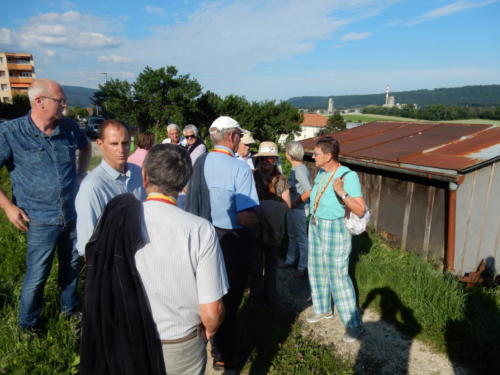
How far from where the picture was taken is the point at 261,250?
12.8ft

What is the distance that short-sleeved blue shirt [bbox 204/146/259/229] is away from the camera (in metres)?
2.75

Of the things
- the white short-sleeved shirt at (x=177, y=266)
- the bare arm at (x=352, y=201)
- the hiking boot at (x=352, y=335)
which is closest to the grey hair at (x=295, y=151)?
the bare arm at (x=352, y=201)

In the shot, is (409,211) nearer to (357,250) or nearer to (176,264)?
(357,250)

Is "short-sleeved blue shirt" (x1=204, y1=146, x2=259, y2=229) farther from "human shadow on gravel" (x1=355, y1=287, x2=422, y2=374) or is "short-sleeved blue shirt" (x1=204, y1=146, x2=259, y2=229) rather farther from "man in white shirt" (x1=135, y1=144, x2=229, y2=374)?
"human shadow on gravel" (x1=355, y1=287, x2=422, y2=374)

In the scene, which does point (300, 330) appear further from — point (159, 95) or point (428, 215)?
point (159, 95)

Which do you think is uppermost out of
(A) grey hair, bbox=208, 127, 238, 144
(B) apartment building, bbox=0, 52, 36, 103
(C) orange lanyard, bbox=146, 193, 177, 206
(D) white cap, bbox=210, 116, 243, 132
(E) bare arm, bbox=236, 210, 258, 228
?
(B) apartment building, bbox=0, 52, 36, 103

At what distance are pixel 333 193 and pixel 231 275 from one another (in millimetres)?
1276

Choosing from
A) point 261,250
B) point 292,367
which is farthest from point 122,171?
point 292,367

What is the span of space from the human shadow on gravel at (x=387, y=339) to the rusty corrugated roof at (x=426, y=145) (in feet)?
7.76

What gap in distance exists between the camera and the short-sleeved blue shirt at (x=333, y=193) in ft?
10.3

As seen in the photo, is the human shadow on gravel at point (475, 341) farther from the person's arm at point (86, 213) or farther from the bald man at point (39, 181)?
the bald man at point (39, 181)

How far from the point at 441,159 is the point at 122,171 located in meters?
5.11

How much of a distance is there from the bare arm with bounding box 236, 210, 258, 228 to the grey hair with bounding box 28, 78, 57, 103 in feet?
6.00

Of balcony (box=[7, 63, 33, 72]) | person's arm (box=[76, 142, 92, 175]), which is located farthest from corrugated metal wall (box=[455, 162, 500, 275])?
balcony (box=[7, 63, 33, 72])
